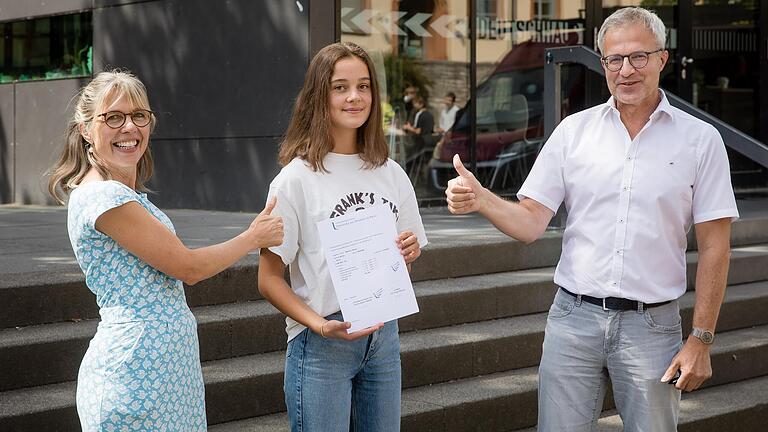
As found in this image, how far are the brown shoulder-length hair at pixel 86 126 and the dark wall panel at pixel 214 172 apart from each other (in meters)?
6.05

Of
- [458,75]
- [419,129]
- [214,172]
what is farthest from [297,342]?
[458,75]

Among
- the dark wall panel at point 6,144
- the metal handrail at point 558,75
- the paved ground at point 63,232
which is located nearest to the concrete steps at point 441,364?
the paved ground at point 63,232

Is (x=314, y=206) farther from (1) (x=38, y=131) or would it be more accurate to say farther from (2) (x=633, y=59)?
(1) (x=38, y=131)

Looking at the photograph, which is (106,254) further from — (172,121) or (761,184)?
(761,184)

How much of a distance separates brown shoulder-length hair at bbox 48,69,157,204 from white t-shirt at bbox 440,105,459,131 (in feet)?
23.9

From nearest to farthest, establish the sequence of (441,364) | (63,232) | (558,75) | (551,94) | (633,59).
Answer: (633,59) < (441,364) < (551,94) < (558,75) < (63,232)

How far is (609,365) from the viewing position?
3744 millimetres

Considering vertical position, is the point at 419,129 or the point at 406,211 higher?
the point at 419,129

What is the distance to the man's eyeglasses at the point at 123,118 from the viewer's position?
10.6 ft

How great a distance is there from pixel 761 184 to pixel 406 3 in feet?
16.9

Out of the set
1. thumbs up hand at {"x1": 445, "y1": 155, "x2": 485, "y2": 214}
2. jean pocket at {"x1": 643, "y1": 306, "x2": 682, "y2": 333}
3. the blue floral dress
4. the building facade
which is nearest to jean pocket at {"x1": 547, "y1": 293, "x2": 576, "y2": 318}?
jean pocket at {"x1": 643, "y1": 306, "x2": 682, "y2": 333}

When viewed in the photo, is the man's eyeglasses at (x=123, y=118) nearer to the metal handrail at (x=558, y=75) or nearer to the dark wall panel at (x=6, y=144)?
the metal handrail at (x=558, y=75)

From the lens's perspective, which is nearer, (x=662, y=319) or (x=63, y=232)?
(x=662, y=319)

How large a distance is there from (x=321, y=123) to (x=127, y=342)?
0.97 m
